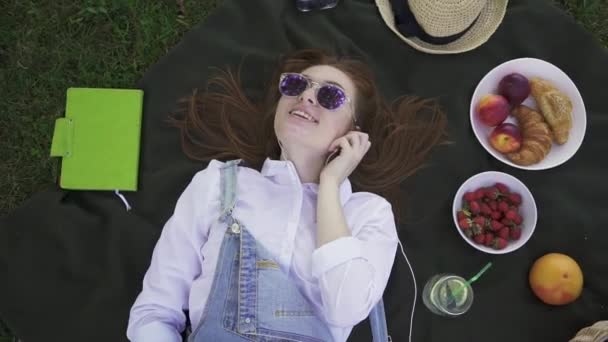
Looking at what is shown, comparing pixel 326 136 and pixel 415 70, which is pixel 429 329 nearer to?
pixel 326 136

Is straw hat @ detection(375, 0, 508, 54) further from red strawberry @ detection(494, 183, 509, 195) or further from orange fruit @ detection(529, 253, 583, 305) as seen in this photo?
orange fruit @ detection(529, 253, 583, 305)

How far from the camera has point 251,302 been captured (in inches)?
80.2

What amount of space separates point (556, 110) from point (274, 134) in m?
1.38

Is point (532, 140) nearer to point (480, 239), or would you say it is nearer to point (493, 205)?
point (493, 205)

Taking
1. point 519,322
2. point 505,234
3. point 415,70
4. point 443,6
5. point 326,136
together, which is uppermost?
point 443,6

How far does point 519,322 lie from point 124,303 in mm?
1890

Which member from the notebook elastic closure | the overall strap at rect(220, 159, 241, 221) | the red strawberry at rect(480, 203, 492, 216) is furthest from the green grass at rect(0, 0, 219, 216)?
the red strawberry at rect(480, 203, 492, 216)

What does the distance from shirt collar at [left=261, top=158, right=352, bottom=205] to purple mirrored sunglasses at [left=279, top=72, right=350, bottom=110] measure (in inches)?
11.3

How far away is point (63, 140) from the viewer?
266 cm

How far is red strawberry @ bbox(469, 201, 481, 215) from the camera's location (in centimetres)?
257

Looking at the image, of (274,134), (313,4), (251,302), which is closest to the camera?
(251,302)

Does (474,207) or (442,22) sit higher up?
(442,22)

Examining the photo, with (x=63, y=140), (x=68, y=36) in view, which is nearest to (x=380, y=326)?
(x=63, y=140)

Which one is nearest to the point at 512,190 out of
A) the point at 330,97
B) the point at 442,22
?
the point at 442,22
